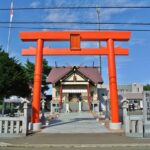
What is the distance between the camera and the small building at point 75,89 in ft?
144

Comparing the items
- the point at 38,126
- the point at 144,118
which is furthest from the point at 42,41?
the point at 144,118

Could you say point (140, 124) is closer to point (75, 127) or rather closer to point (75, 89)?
point (75, 127)

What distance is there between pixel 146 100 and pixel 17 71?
21.1 meters

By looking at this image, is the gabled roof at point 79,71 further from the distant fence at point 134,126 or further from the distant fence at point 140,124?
the distant fence at point 134,126

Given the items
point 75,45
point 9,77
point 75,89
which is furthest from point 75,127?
point 75,89

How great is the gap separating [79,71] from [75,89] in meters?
2.75

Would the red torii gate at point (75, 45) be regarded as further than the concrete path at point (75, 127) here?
Yes

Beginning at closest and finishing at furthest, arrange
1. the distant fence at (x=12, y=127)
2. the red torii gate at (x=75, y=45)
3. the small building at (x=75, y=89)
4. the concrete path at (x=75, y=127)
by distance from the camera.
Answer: the distant fence at (x=12, y=127), the concrete path at (x=75, y=127), the red torii gate at (x=75, y=45), the small building at (x=75, y=89)

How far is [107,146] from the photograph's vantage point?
13438mm

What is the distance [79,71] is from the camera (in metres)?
44.9

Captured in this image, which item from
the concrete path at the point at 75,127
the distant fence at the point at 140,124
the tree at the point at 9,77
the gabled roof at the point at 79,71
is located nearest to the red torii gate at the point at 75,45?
the concrete path at the point at 75,127

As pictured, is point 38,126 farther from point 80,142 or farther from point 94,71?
point 94,71

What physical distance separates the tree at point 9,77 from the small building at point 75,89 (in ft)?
28.8

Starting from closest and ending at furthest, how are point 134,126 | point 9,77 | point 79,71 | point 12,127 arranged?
point 134,126 → point 12,127 → point 9,77 → point 79,71
